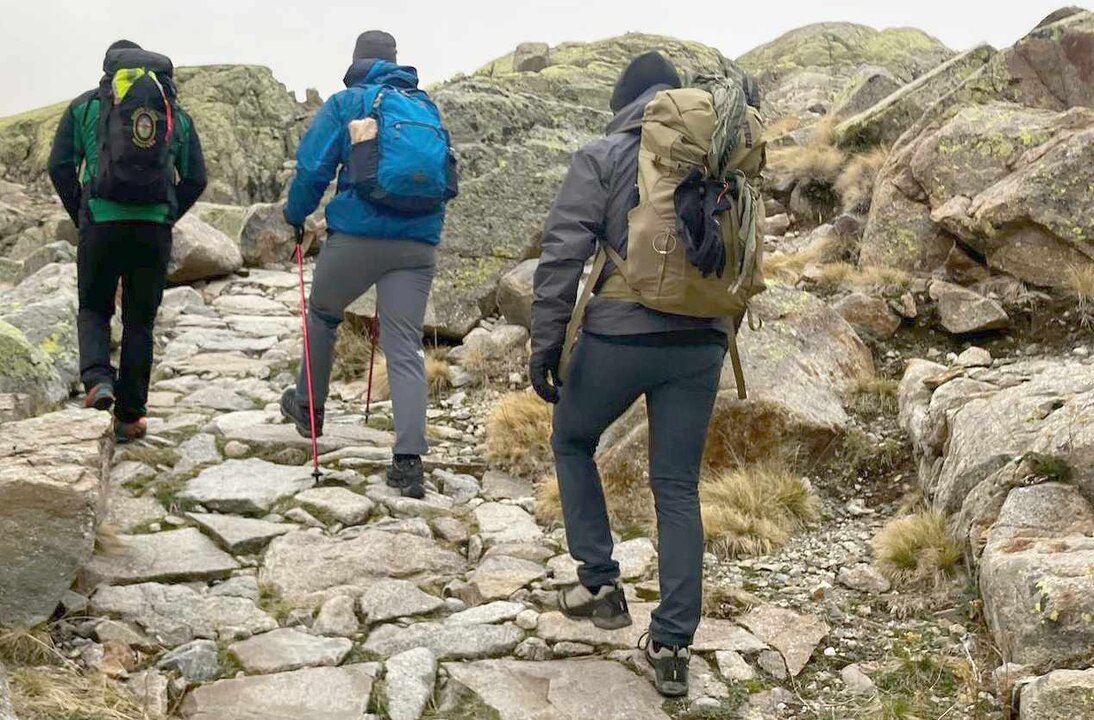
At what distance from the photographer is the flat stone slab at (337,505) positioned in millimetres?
6516

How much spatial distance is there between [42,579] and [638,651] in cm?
262

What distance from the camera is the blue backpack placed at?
20.6 ft

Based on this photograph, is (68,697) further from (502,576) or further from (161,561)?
(502,576)

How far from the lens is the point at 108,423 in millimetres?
5695

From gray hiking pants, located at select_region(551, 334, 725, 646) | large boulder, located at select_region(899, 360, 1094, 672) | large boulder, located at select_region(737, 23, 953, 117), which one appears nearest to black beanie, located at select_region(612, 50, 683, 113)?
gray hiking pants, located at select_region(551, 334, 725, 646)

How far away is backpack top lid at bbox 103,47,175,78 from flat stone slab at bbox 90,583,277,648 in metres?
3.22

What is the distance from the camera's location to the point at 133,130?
654cm

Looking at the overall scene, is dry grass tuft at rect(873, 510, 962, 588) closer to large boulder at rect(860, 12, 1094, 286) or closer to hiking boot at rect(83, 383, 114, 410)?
large boulder at rect(860, 12, 1094, 286)

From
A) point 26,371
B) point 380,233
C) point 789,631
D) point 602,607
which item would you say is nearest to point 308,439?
point 380,233

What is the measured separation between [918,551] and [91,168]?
17.4 feet

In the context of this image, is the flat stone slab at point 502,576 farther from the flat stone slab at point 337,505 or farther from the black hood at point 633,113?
the black hood at point 633,113

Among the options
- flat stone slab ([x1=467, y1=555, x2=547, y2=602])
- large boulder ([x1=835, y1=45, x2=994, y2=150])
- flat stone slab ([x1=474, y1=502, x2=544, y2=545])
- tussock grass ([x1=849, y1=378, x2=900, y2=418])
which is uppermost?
large boulder ([x1=835, y1=45, x2=994, y2=150])

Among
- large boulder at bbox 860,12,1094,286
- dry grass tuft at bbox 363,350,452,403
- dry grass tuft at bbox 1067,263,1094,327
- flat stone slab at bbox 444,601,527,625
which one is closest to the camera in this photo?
flat stone slab at bbox 444,601,527,625

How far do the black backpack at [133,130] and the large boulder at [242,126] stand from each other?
41.1 meters
